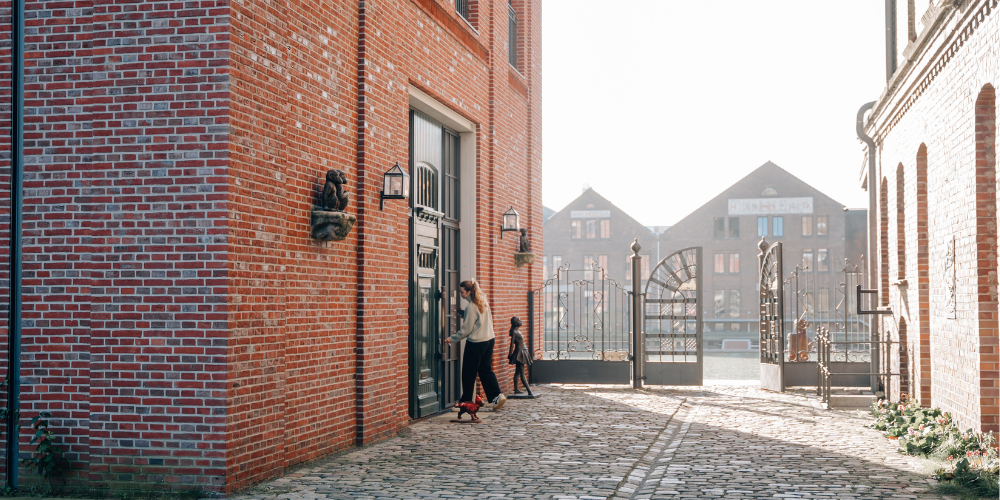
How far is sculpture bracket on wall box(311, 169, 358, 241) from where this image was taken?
7688 mm

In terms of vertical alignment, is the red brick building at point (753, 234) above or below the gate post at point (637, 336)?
above

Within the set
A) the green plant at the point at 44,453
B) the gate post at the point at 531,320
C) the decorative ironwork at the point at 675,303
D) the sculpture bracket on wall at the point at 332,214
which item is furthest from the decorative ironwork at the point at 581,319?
the green plant at the point at 44,453

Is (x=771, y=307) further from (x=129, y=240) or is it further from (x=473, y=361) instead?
(x=129, y=240)

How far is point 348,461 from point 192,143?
3.07m

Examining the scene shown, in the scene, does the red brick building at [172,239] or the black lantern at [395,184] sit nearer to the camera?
the red brick building at [172,239]

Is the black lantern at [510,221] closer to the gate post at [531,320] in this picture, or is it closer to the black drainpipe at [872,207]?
the gate post at [531,320]

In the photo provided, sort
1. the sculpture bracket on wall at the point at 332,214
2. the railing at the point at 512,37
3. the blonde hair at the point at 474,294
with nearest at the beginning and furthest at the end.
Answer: the sculpture bracket on wall at the point at 332,214, the blonde hair at the point at 474,294, the railing at the point at 512,37

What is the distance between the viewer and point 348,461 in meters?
7.87

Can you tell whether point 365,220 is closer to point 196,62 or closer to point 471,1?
point 196,62

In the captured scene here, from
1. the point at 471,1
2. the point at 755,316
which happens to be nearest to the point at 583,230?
the point at 755,316

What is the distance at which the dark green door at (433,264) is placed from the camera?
10.8 meters

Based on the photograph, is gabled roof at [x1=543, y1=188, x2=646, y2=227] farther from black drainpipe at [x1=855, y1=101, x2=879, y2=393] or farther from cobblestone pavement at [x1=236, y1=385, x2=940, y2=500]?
cobblestone pavement at [x1=236, y1=385, x2=940, y2=500]

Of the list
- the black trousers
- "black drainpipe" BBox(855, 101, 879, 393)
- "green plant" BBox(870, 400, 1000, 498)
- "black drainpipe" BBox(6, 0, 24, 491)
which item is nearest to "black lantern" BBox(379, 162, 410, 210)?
the black trousers

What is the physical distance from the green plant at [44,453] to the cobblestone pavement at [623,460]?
1.38 metres
